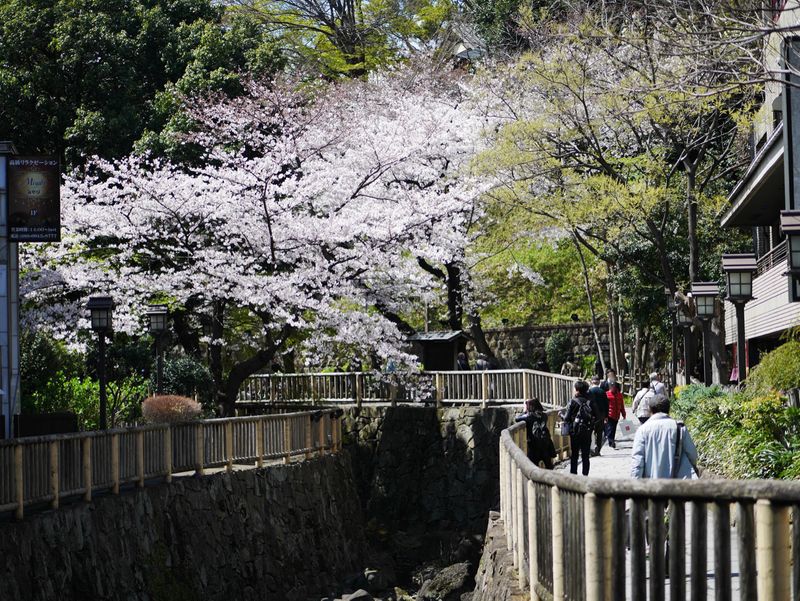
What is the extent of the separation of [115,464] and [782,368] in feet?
32.9

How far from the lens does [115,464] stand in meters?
16.8

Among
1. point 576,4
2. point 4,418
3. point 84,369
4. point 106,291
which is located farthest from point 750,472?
point 576,4

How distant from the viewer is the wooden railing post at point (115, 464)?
1669 centimetres

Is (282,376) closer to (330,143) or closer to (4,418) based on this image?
(330,143)

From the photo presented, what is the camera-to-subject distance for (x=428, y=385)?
3209 centimetres

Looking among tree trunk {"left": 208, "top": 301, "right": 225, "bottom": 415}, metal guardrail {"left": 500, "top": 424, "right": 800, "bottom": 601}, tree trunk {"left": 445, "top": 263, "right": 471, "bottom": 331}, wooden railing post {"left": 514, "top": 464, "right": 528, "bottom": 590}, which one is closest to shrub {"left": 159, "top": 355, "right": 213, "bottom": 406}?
tree trunk {"left": 208, "top": 301, "right": 225, "bottom": 415}

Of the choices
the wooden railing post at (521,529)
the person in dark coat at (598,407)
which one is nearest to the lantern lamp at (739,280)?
the person in dark coat at (598,407)

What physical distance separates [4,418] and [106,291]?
7.87m

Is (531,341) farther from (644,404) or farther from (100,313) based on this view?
(644,404)

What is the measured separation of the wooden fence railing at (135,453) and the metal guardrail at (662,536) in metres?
8.28

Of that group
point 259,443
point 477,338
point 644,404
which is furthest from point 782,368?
point 477,338

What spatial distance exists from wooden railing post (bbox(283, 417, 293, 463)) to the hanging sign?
6.68m

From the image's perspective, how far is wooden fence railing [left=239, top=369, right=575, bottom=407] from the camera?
102 feet

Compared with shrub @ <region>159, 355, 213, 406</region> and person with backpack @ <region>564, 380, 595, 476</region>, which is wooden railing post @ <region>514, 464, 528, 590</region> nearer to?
person with backpack @ <region>564, 380, 595, 476</region>
